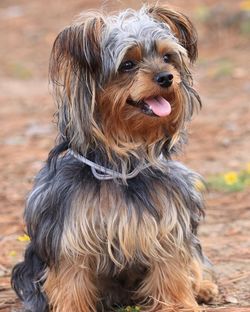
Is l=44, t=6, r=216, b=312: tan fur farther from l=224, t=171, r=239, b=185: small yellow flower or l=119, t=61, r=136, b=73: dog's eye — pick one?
l=224, t=171, r=239, b=185: small yellow flower

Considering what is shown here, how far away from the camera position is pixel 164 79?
4.38 metres

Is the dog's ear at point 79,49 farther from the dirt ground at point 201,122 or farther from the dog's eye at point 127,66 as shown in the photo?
the dirt ground at point 201,122

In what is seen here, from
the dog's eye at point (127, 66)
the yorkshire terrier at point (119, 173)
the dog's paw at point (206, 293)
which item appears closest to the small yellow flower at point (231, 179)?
the dog's paw at point (206, 293)

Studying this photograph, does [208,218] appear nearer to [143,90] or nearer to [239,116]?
[143,90]

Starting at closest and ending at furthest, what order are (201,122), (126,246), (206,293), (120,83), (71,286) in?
(120,83), (126,246), (71,286), (206,293), (201,122)

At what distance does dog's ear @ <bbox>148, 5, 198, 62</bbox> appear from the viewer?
4762mm

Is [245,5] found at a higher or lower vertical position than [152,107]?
lower

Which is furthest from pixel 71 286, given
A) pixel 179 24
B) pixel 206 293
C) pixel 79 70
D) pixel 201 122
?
pixel 201 122

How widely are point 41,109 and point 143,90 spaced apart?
23.3 feet

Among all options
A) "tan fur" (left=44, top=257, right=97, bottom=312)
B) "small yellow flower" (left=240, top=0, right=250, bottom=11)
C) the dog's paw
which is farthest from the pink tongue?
"small yellow flower" (left=240, top=0, right=250, bottom=11)

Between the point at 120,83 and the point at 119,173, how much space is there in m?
0.49

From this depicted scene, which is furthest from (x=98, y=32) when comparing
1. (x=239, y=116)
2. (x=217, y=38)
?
(x=217, y=38)

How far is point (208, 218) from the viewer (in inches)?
271

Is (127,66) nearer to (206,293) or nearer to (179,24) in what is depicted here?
(179,24)
